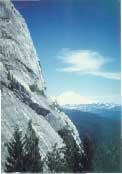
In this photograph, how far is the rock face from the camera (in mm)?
7352

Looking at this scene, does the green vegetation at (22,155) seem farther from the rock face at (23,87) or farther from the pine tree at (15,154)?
the rock face at (23,87)

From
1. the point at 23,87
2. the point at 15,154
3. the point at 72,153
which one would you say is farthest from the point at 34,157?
the point at 23,87

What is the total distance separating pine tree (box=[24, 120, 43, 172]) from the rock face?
126mm

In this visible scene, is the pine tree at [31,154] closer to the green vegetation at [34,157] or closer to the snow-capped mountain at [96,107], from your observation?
the green vegetation at [34,157]

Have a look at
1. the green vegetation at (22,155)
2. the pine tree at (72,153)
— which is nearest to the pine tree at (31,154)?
the green vegetation at (22,155)

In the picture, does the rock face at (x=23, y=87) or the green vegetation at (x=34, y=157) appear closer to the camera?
the green vegetation at (x=34, y=157)

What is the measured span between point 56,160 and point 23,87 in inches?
53.3

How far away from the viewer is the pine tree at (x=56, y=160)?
7.07 metres

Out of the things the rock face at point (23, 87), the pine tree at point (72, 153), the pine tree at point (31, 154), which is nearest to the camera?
the pine tree at point (31, 154)

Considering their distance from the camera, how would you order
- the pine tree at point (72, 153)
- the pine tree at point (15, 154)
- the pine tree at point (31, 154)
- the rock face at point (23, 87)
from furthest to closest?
the rock face at point (23, 87) → the pine tree at point (72, 153) → the pine tree at point (31, 154) → the pine tree at point (15, 154)

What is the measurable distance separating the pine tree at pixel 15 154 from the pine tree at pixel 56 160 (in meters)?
0.43

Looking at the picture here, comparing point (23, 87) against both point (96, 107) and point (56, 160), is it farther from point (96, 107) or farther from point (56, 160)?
point (56, 160)

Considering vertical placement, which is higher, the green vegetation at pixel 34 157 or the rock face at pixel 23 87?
the rock face at pixel 23 87

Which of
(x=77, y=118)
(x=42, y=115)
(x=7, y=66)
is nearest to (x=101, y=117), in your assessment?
(x=77, y=118)
